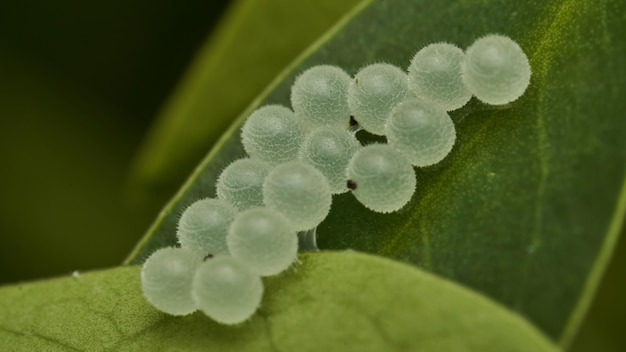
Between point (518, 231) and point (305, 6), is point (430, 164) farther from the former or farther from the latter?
point (305, 6)

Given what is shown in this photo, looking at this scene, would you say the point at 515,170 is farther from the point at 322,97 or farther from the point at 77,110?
the point at 77,110

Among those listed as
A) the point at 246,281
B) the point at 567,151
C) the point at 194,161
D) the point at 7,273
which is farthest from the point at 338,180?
the point at 7,273

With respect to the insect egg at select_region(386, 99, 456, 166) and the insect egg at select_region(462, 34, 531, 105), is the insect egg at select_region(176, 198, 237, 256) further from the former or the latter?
the insect egg at select_region(462, 34, 531, 105)

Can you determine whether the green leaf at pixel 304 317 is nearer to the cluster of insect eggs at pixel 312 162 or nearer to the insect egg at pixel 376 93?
Result: the cluster of insect eggs at pixel 312 162

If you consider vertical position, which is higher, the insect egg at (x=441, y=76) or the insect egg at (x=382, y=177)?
the insect egg at (x=441, y=76)

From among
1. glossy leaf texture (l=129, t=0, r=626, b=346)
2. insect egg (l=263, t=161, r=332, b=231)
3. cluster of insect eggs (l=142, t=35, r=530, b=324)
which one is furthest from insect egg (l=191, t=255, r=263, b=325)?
glossy leaf texture (l=129, t=0, r=626, b=346)

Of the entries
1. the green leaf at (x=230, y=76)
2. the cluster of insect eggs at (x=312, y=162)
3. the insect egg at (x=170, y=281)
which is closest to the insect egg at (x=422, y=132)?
the cluster of insect eggs at (x=312, y=162)
